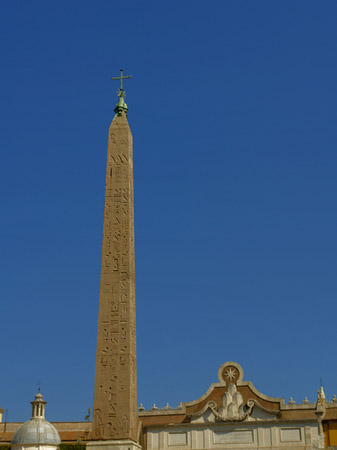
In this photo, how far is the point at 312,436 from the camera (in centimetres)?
3828

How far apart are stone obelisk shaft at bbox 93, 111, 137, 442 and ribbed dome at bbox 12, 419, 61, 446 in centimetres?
3173

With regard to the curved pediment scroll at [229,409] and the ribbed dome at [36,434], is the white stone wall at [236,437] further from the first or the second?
the ribbed dome at [36,434]

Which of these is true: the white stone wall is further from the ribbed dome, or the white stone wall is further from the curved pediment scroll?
the ribbed dome

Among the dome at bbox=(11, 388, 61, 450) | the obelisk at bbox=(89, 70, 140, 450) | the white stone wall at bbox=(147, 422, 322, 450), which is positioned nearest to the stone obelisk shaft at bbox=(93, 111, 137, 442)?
the obelisk at bbox=(89, 70, 140, 450)

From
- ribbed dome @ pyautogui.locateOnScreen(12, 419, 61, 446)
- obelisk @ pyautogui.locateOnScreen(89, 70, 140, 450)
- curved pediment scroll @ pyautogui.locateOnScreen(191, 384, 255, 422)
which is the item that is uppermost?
ribbed dome @ pyautogui.locateOnScreen(12, 419, 61, 446)

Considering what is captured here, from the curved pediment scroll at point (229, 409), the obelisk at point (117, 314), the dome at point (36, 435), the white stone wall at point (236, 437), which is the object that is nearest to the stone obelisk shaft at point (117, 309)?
the obelisk at point (117, 314)

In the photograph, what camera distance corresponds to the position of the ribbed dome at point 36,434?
158 feet

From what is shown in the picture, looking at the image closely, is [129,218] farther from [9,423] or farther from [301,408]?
[9,423]

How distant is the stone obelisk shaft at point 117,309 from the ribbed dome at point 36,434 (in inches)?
1249

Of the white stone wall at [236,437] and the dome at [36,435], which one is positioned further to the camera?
the dome at [36,435]

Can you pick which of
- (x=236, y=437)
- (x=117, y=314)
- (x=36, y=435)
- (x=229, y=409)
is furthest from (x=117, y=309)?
(x=36, y=435)

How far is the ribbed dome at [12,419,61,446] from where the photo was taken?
158 ft

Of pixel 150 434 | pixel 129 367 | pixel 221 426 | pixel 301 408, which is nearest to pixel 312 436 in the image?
pixel 301 408

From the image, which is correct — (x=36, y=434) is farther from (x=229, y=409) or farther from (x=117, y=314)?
(x=117, y=314)
